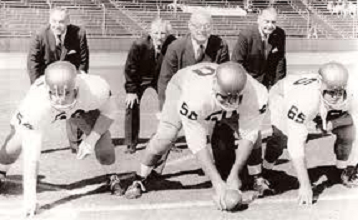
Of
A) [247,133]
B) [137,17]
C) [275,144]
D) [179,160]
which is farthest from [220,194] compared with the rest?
[137,17]

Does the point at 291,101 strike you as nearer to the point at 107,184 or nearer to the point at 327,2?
the point at 107,184

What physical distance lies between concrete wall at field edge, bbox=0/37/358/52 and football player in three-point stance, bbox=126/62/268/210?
58.3 ft

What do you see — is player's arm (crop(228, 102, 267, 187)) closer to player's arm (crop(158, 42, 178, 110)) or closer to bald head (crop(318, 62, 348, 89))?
bald head (crop(318, 62, 348, 89))

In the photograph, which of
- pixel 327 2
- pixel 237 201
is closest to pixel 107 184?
pixel 237 201

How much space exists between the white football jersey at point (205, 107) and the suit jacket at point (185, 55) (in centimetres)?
89

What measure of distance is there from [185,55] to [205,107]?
1.41m

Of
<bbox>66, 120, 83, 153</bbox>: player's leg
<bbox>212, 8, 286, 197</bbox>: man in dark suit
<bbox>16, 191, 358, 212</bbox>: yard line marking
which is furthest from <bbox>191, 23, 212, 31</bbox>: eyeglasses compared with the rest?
<bbox>66, 120, 83, 153</bbox>: player's leg

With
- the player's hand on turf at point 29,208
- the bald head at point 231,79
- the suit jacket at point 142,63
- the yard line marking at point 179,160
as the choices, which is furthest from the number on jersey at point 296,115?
the suit jacket at point 142,63

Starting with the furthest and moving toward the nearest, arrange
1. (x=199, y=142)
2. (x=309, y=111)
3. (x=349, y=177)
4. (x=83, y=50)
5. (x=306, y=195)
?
(x=83, y=50) → (x=349, y=177) → (x=306, y=195) → (x=309, y=111) → (x=199, y=142)

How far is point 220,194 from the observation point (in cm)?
480

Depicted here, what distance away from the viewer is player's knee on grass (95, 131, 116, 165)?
5422 millimetres

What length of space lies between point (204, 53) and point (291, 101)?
128 centimetres

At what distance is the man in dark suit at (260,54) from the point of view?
6.21m

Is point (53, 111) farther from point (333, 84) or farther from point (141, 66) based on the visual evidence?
point (141, 66)
